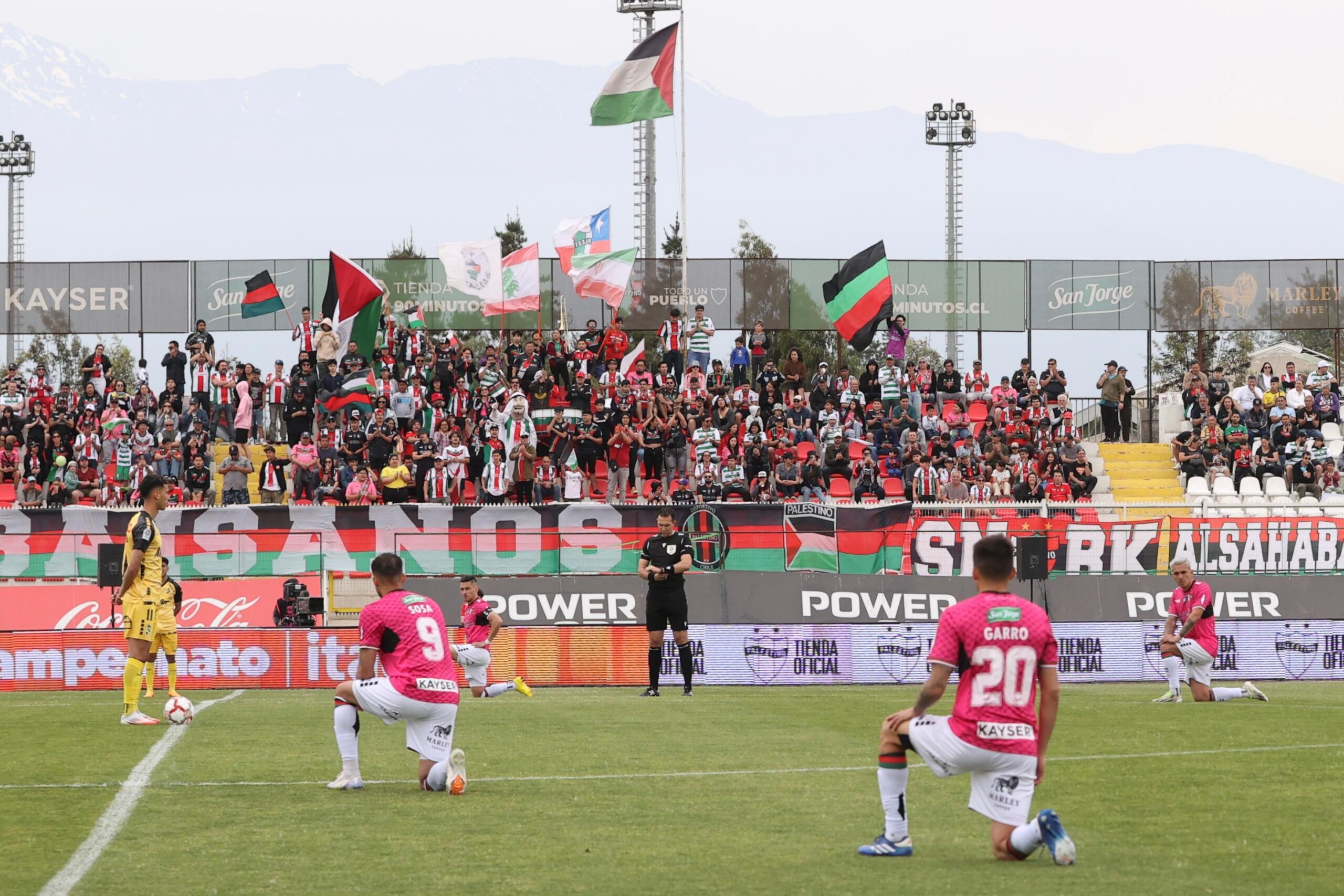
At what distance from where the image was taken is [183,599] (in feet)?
87.3

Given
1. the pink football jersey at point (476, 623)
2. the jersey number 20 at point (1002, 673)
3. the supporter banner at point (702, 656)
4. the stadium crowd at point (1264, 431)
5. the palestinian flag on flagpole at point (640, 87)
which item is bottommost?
the supporter banner at point (702, 656)

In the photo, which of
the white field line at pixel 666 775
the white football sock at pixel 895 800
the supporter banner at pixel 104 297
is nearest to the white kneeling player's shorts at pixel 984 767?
the white football sock at pixel 895 800

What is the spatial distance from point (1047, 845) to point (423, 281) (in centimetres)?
3534

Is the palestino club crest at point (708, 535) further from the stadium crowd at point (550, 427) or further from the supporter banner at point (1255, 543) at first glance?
the supporter banner at point (1255, 543)

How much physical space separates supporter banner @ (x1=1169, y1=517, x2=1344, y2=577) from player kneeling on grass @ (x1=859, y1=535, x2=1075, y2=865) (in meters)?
21.1

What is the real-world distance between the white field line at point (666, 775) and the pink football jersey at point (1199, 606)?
16.8 ft

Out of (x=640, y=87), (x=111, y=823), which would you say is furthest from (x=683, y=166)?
(x=111, y=823)

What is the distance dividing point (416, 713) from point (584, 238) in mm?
29696

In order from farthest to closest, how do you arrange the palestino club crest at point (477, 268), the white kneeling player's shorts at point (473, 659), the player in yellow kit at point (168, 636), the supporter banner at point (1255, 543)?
the palestino club crest at point (477, 268) → the supporter banner at point (1255, 543) → the white kneeling player's shorts at point (473, 659) → the player in yellow kit at point (168, 636)

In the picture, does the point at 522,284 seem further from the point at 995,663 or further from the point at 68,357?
the point at 68,357

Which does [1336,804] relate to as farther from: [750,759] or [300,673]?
[300,673]

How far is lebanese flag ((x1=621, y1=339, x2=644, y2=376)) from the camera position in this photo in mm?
36406

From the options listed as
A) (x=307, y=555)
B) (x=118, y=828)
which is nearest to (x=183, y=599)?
(x=307, y=555)

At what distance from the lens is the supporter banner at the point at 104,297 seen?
42094 millimetres
